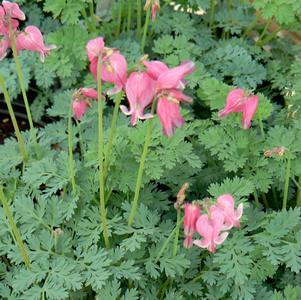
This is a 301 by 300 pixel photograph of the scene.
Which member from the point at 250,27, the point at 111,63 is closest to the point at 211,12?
the point at 250,27

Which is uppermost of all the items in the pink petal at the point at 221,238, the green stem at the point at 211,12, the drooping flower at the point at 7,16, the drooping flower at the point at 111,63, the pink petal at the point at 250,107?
the drooping flower at the point at 111,63

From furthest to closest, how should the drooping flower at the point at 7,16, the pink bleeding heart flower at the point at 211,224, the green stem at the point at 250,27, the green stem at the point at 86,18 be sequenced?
the green stem at the point at 250,27, the green stem at the point at 86,18, the drooping flower at the point at 7,16, the pink bleeding heart flower at the point at 211,224

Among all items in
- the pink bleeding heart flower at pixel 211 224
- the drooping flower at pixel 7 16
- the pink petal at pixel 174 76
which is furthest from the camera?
the drooping flower at pixel 7 16

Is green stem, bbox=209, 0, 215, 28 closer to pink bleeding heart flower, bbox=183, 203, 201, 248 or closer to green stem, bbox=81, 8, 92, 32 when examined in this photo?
green stem, bbox=81, 8, 92, 32

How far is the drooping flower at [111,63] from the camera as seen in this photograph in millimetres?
1264

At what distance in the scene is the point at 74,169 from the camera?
72.1 inches

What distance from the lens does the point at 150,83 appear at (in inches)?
48.6

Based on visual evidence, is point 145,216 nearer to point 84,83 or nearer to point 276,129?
point 276,129

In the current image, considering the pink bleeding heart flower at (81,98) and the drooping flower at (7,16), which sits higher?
the drooping flower at (7,16)

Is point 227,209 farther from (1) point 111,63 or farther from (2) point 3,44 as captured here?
(2) point 3,44

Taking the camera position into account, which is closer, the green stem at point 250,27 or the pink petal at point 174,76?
the pink petal at point 174,76

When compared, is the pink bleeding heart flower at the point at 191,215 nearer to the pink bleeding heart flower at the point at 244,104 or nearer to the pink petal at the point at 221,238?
the pink petal at the point at 221,238

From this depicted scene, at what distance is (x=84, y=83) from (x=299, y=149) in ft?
2.98

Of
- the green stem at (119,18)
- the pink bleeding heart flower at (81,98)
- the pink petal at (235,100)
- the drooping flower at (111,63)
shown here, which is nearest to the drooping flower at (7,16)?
the pink bleeding heart flower at (81,98)
